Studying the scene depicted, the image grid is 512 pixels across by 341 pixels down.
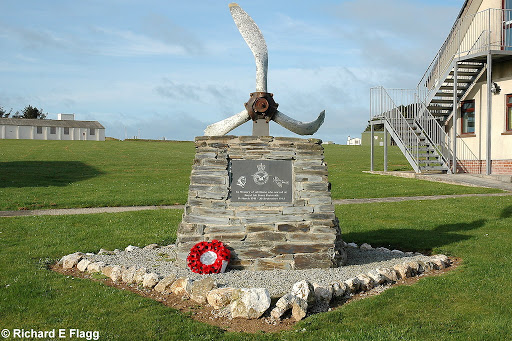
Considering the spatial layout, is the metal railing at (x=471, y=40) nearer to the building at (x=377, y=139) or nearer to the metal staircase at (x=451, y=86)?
the metal staircase at (x=451, y=86)

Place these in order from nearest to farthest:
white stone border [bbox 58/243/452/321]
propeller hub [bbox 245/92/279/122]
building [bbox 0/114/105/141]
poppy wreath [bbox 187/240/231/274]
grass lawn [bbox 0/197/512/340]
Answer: grass lawn [bbox 0/197/512/340] < white stone border [bbox 58/243/452/321] < poppy wreath [bbox 187/240/231/274] < propeller hub [bbox 245/92/279/122] < building [bbox 0/114/105/141]

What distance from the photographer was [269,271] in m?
7.83

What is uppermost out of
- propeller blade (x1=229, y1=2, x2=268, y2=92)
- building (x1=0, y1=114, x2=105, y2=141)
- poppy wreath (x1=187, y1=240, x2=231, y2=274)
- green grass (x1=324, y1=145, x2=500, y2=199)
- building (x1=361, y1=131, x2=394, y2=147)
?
building (x1=0, y1=114, x2=105, y2=141)

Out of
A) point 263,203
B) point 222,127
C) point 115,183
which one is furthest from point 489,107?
point 263,203

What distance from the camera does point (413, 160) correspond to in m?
23.6

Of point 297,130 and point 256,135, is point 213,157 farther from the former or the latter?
point 297,130

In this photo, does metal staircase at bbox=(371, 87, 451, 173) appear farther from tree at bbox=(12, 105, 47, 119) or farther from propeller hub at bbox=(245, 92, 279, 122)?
tree at bbox=(12, 105, 47, 119)

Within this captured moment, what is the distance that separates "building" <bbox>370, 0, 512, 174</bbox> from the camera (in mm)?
21594

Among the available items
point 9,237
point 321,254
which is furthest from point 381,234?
point 9,237

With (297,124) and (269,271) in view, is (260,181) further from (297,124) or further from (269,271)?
(269,271)

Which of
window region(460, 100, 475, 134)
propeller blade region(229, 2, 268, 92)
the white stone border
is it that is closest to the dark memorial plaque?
propeller blade region(229, 2, 268, 92)

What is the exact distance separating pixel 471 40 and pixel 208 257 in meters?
20.8

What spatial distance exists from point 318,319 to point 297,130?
3.75 meters

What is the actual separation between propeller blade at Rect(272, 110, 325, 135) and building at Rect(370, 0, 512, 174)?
14.5m
